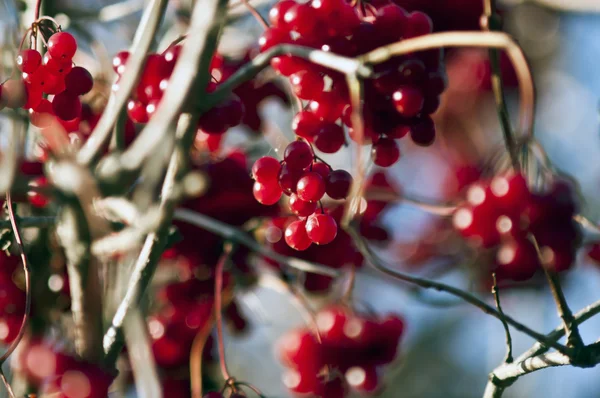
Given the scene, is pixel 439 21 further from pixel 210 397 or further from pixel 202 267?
pixel 210 397

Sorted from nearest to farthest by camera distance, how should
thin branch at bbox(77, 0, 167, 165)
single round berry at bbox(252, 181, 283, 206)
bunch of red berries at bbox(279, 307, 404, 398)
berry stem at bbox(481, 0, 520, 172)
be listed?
berry stem at bbox(481, 0, 520, 172), thin branch at bbox(77, 0, 167, 165), single round berry at bbox(252, 181, 283, 206), bunch of red berries at bbox(279, 307, 404, 398)

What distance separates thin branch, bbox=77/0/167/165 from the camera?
0.99m

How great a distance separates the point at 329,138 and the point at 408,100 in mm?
143

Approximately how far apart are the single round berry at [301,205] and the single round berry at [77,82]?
0.37m

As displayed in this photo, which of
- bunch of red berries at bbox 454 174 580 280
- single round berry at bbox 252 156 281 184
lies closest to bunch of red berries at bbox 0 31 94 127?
single round berry at bbox 252 156 281 184

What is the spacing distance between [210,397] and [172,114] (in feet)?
1.54

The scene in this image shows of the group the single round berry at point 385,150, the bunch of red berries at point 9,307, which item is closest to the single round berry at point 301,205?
the single round berry at point 385,150

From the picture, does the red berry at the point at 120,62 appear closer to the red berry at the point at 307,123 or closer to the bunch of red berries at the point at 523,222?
the red berry at the point at 307,123

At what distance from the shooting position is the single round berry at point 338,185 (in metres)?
1.08

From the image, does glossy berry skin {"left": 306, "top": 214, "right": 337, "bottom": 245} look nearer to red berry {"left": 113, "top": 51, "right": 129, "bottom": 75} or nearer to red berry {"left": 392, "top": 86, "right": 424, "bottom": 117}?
red berry {"left": 392, "top": 86, "right": 424, "bottom": 117}

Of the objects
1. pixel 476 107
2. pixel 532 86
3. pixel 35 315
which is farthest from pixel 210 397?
pixel 476 107

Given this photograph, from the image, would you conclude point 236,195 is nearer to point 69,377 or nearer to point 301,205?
point 301,205

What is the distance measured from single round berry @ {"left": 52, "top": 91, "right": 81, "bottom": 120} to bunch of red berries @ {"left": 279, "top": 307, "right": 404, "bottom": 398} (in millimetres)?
655

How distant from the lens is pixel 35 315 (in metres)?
1.54
